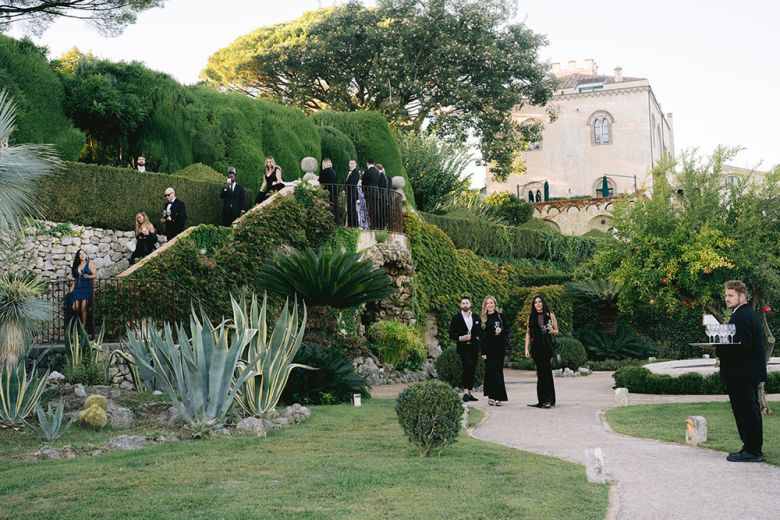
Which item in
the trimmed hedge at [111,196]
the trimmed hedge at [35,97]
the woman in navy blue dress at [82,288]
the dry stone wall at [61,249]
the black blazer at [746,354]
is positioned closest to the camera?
the black blazer at [746,354]

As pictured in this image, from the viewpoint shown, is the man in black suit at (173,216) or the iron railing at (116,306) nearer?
the iron railing at (116,306)

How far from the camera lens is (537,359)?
1252 cm

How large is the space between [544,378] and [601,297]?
13266 millimetres

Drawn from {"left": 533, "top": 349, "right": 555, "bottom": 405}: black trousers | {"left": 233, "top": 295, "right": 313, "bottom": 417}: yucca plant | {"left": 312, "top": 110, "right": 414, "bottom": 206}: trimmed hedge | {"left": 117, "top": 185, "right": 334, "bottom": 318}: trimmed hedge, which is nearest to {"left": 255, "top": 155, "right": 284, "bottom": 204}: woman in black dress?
{"left": 117, "top": 185, "right": 334, "bottom": 318}: trimmed hedge

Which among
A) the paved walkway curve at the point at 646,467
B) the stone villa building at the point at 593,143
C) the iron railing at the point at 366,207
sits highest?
the stone villa building at the point at 593,143

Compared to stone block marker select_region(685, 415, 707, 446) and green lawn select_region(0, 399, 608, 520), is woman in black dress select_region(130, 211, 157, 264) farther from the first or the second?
stone block marker select_region(685, 415, 707, 446)

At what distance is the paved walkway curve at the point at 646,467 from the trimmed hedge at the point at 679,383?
8.34 feet

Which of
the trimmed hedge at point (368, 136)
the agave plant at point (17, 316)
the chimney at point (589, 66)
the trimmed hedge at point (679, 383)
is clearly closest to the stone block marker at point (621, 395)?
the trimmed hedge at point (679, 383)

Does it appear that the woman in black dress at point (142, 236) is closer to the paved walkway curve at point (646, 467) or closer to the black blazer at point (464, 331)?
the black blazer at point (464, 331)

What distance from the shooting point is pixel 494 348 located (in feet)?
42.0

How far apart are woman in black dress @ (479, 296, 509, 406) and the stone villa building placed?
42.2 m

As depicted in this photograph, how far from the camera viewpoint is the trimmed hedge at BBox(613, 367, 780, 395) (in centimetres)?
1470

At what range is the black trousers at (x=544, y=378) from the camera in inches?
491

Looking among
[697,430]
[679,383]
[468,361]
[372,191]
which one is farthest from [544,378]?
[372,191]
